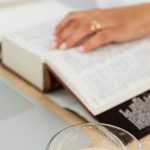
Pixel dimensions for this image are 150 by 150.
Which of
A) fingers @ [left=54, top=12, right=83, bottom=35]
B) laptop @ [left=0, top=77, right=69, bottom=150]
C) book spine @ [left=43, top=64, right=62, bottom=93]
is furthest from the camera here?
fingers @ [left=54, top=12, right=83, bottom=35]

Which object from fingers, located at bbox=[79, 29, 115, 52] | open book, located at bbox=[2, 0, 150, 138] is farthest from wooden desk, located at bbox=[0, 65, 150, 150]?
fingers, located at bbox=[79, 29, 115, 52]

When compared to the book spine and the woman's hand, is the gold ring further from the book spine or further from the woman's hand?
the book spine

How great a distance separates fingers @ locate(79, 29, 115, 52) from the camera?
0.74m

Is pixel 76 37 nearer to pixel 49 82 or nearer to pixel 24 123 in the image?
pixel 49 82

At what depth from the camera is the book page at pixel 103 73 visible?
2.14 ft

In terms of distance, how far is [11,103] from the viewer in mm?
675

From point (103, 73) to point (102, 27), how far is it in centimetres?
15

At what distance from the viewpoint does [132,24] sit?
2.78ft

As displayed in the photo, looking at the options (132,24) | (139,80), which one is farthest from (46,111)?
(132,24)

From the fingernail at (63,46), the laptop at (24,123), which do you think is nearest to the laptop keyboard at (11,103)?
the laptop at (24,123)

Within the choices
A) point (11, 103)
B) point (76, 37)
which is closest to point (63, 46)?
point (76, 37)

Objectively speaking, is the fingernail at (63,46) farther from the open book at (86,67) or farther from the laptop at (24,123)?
the laptop at (24,123)

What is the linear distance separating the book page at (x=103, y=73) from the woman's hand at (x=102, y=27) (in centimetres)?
2

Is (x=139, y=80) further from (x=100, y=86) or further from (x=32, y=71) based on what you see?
(x=32, y=71)
